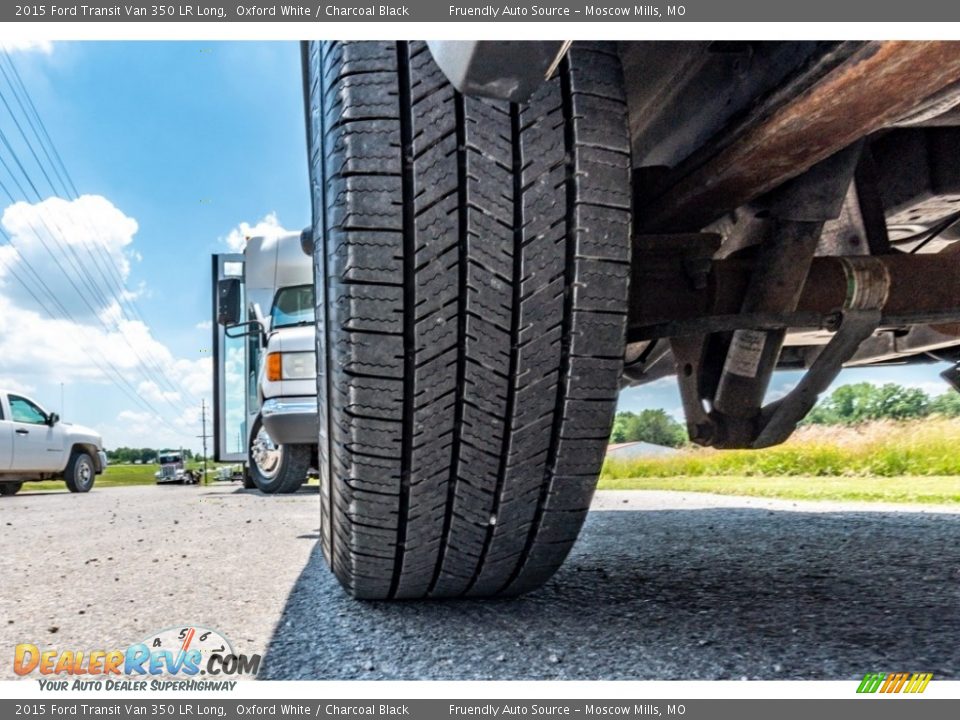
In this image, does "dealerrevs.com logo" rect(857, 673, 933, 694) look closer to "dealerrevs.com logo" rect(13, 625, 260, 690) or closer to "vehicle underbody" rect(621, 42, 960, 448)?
"vehicle underbody" rect(621, 42, 960, 448)

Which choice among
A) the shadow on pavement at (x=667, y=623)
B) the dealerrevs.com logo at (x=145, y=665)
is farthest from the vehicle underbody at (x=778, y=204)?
the dealerrevs.com logo at (x=145, y=665)

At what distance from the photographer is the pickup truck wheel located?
836 centimetres

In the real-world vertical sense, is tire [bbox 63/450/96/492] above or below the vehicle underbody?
below

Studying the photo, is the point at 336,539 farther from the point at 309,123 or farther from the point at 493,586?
the point at 309,123

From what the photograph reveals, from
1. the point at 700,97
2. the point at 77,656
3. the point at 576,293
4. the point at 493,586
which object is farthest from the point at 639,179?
the point at 77,656

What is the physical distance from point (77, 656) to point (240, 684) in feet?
1.11

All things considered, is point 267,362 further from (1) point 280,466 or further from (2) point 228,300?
(1) point 280,466

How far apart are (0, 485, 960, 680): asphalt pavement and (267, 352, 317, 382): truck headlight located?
9.39 ft

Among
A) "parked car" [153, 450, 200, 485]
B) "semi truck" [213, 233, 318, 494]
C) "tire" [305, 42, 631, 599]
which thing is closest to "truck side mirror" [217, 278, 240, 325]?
"semi truck" [213, 233, 318, 494]

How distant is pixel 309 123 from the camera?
1335mm

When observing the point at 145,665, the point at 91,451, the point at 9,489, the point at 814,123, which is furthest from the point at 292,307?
the point at 91,451

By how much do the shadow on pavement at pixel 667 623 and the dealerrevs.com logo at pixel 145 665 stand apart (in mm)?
71

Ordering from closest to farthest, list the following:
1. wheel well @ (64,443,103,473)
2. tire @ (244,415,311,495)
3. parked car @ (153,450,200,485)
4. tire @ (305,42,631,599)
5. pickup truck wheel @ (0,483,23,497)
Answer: tire @ (305,42,631,599) < tire @ (244,415,311,495) < pickup truck wheel @ (0,483,23,497) < wheel well @ (64,443,103,473) < parked car @ (153,450,200,485)

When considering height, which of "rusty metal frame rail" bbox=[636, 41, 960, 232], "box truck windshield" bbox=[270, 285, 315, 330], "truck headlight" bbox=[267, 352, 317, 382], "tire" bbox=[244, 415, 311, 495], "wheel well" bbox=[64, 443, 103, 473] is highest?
"box truck windshield" bbox=[270, 285, 315, 330]
